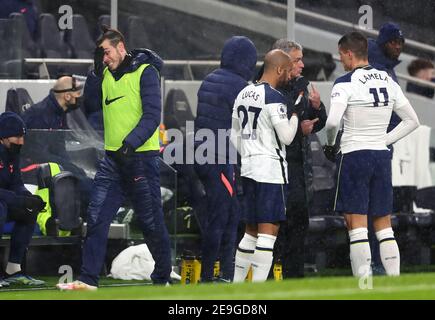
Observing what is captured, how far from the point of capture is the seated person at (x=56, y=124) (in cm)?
1288

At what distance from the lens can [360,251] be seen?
37.6ft

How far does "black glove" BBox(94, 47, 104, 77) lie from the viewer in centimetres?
1176

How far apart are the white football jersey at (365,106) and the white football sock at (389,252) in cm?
60

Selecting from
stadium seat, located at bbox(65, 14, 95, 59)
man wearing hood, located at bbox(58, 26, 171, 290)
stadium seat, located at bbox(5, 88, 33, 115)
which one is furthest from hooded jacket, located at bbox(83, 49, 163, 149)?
stadium seat, located at bbox(65, 14, 95, 59)

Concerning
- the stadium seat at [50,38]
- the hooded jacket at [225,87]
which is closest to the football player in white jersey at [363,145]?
the hooded jacket at [225,87]

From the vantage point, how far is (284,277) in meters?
11.9

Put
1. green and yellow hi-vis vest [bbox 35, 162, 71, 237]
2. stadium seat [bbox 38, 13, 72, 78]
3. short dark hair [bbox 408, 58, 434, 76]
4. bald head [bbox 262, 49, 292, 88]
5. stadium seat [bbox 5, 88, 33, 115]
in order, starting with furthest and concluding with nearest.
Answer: short dark hair [bbox 408, 58, 434, 76] < stadium seat [bbox 38, 13, 72, 78] < stadium seat [bbox 5, 88, 33, 115] < green and yellow hi-vis vest [bbox 35, 162, 71, 237] < bald head [bbox 262, 49, 292, 88]

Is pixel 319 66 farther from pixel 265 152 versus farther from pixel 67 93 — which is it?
pixel 265 152

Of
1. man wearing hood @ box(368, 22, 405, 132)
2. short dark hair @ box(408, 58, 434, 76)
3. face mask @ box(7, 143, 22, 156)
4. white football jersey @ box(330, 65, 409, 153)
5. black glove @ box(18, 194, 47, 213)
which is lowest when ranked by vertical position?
black glove @ box(18, 194, 47, 213)

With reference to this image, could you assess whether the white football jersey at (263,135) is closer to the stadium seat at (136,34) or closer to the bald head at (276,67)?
the bald head at (276,67)

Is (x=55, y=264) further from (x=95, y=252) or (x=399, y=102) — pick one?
(x=399, y=102)

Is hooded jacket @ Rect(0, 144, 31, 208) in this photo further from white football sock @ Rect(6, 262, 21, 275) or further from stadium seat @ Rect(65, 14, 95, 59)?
stadium seat @ Rect(65, 14, 95, 59)

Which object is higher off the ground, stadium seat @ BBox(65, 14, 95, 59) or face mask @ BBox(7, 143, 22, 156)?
stadium seat @ BBox(65, 14, 95, 59)

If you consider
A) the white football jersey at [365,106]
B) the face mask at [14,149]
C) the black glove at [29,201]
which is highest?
the white football jersey at [365,106]
